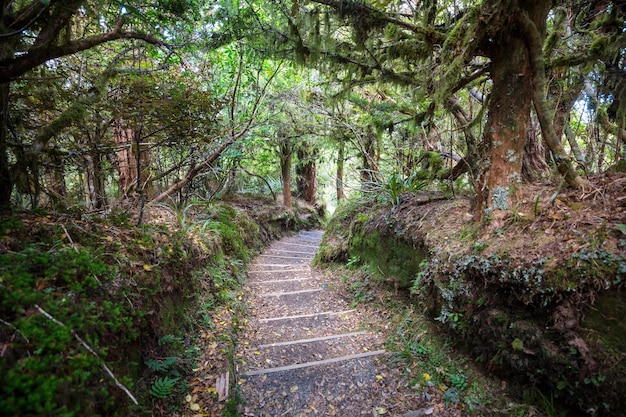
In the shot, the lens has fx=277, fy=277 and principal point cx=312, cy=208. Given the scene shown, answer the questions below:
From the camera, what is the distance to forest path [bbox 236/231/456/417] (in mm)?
2691

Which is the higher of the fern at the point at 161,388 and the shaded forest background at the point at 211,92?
the shaded forest background at the point at 211,92

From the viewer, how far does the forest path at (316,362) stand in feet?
8.83

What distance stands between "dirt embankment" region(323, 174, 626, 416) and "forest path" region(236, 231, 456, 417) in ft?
2.91

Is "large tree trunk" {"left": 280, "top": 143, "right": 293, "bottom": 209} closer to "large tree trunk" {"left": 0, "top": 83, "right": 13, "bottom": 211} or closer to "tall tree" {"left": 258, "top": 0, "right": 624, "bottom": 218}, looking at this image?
"tall tree" {"left": 258, "top": 0, "right": 624, "bottom": 218}

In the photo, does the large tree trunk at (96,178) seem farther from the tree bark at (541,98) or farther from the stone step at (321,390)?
the tree bark at (541,98)

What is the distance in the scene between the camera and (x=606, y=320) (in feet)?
6.42

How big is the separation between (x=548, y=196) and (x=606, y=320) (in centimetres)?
138

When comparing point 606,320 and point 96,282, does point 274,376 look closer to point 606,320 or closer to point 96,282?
point 96,282

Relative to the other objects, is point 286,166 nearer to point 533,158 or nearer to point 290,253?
point 290,253

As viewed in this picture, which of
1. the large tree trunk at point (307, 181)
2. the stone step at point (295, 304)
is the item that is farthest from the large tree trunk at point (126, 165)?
the large tree trunk at point (307, 181)

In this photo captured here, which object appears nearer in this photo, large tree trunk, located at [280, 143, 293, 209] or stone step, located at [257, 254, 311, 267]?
stone step, located at [257, 254, 311, 267]

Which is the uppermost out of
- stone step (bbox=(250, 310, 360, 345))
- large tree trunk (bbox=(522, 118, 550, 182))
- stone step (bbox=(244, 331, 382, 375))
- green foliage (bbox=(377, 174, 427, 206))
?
large tree trunk (bbox=(522, 118, 550, 182))

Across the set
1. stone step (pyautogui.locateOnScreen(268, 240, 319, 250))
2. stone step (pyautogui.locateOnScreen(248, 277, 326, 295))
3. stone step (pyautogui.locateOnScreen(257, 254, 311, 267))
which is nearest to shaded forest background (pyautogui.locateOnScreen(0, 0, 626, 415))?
stone step (pyautogui.locateOnScreen(248, 277, 326, 295))

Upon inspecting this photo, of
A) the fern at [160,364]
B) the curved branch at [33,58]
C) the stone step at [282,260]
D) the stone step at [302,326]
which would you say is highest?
the curved branch at [33,58]
